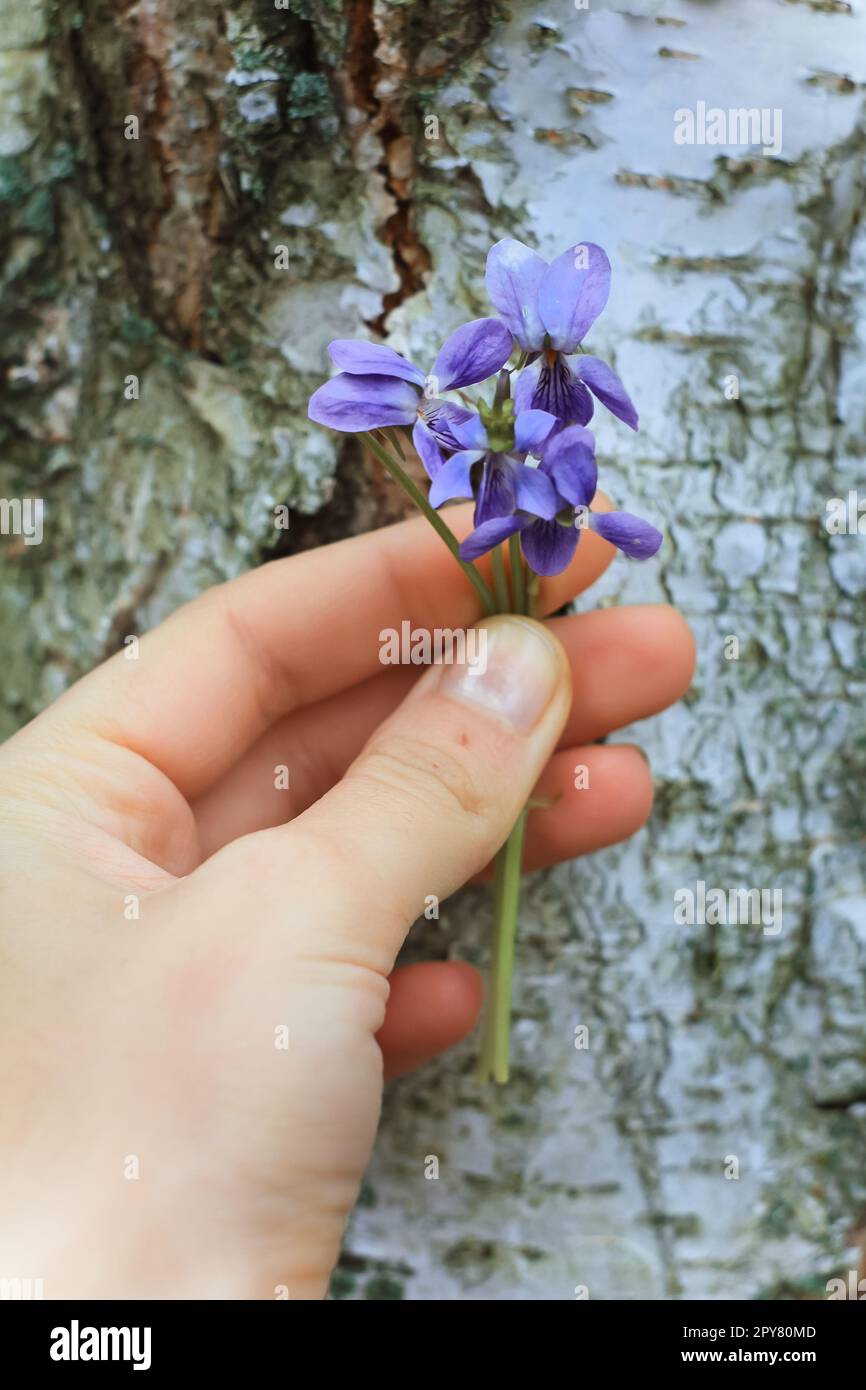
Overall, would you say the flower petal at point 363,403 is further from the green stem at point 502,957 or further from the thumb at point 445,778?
the green stem at point 502,957

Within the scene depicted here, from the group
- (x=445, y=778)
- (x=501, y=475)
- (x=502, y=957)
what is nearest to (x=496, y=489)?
(x=501, y=475)

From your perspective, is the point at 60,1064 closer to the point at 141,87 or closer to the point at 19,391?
the point at 19,391

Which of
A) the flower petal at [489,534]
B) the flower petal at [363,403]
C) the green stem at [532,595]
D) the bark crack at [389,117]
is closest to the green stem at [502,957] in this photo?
the green stem at [532,595]

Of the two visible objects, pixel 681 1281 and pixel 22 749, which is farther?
pixel 681 1281

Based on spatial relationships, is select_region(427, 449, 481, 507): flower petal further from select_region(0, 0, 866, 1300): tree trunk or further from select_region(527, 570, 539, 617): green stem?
select_region(0, 0, 866, 1300): tree trunk

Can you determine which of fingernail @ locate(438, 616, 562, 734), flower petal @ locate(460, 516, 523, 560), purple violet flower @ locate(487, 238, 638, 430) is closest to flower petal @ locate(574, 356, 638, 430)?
purple violet flower @ locate(487, 238, 638, 430)

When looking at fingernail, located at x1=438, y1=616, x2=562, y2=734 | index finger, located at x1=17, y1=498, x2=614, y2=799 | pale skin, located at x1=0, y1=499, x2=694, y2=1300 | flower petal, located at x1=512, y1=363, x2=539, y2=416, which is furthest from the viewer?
index finger, located at x1=17, y1=498, x2=614, y2=799
